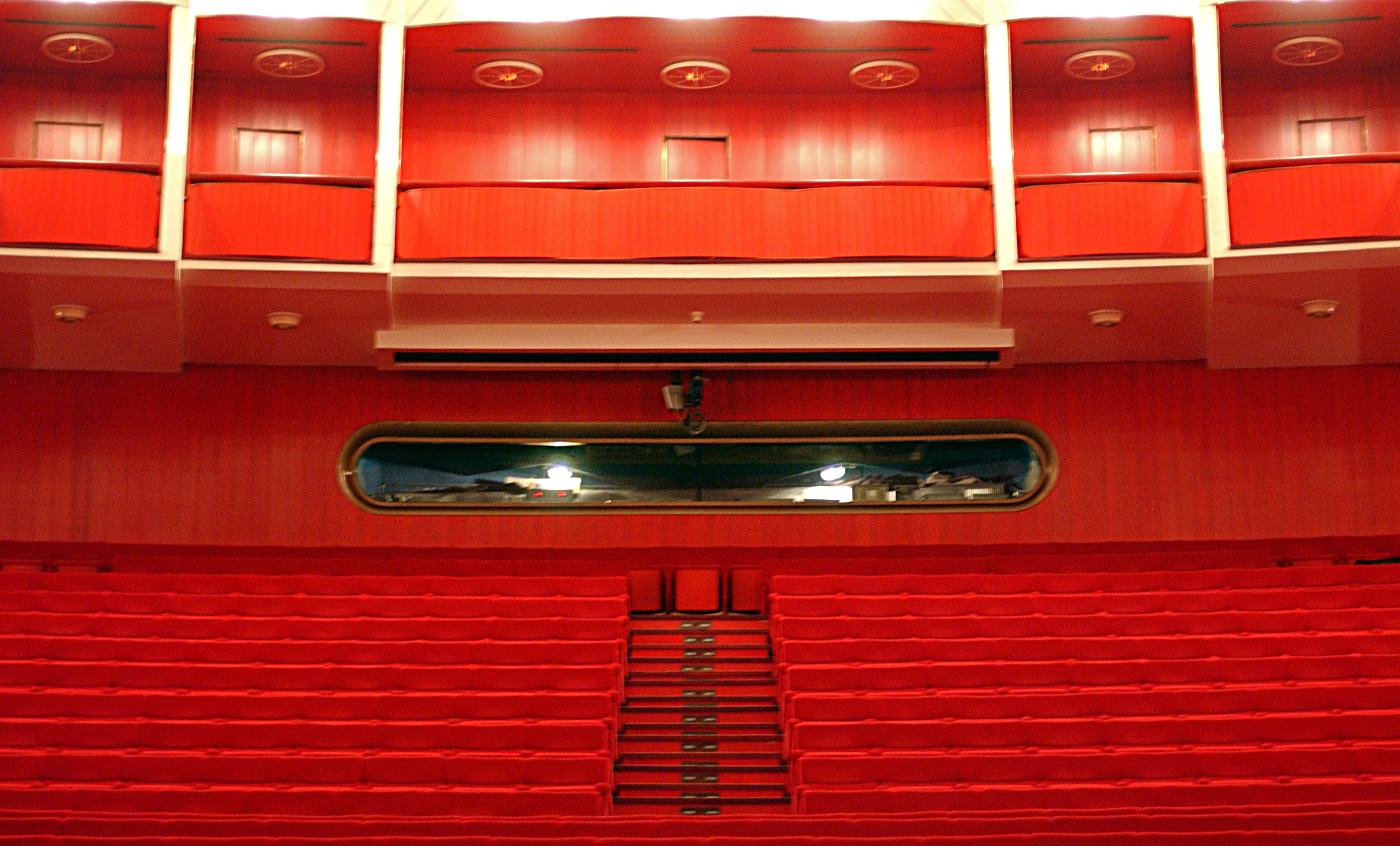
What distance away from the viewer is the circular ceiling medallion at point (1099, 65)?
5492mm

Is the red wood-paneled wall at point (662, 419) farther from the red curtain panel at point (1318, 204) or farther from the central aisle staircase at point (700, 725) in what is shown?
the red curtain panel at point (1318, 204)

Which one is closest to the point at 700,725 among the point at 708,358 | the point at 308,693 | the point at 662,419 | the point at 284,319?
the point at 308,693

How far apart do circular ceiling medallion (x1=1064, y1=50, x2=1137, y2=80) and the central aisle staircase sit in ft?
9.01

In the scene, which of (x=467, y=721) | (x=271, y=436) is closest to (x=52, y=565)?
(x=271, y=436)

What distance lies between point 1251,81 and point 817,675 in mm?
3554

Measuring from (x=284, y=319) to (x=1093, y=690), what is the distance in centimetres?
337

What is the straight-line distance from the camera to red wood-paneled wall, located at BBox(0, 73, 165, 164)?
5.71 metres

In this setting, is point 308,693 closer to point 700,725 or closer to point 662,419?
point 700,725

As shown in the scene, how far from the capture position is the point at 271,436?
19.3 ft

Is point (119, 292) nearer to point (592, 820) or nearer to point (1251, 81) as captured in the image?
point (592, 820)

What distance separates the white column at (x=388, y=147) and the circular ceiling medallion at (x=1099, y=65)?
2.81 metres

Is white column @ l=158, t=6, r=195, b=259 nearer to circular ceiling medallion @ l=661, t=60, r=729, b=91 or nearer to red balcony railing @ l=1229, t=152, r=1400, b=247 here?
A: circular ceiling medallion @ l=661, t=60, r=729, b=91

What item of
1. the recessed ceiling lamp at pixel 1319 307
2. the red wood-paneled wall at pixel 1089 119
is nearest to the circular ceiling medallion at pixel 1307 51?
the red wood-paneled wall at pixel 1089 119

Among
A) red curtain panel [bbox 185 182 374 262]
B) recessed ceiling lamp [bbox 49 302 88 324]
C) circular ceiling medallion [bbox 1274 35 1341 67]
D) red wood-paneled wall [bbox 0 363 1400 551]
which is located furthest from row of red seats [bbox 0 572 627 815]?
circular ceiling medallion [bbox 1274 35 1341 67]
